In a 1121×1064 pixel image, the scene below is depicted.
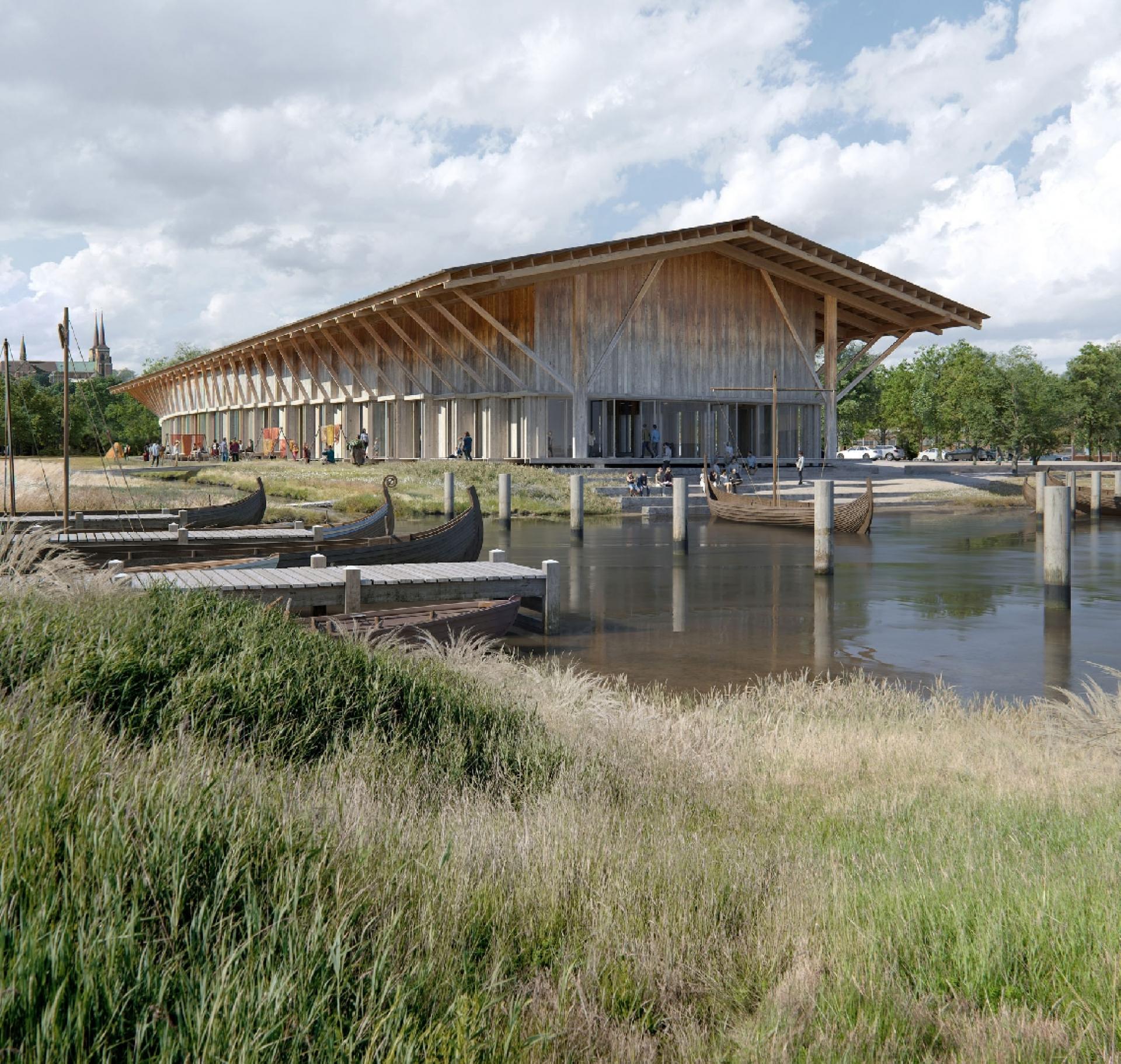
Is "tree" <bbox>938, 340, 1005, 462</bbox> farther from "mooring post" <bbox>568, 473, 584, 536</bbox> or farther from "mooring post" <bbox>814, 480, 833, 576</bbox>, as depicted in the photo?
"mooring post" <bbox>814, 480, 833, 576</bbox>

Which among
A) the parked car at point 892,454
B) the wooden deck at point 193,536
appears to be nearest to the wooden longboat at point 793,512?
the wooden deck at point 193,536

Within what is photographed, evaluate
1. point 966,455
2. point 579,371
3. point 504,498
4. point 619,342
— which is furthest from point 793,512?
point 966,455

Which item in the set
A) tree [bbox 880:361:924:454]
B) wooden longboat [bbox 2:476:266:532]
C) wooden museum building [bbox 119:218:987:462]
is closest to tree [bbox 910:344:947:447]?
tree [bbox 880:361:924:454]

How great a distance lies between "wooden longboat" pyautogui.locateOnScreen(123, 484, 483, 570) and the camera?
45.5 ft

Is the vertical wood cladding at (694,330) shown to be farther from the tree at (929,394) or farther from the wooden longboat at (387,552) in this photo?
the tree at (929,394)

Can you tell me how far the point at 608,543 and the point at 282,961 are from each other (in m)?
22.8

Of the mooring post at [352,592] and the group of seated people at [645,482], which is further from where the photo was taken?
the group of seated people at [645,482]

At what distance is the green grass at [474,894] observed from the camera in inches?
106

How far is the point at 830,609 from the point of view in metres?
16.6

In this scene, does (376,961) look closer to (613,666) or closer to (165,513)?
(613,666)

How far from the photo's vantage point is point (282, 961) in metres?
2.85

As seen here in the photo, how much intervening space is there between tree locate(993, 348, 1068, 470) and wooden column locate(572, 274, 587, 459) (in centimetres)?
2857

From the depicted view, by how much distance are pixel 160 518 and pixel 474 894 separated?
19681 mm

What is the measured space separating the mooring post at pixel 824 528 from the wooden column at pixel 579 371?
62.7ft
